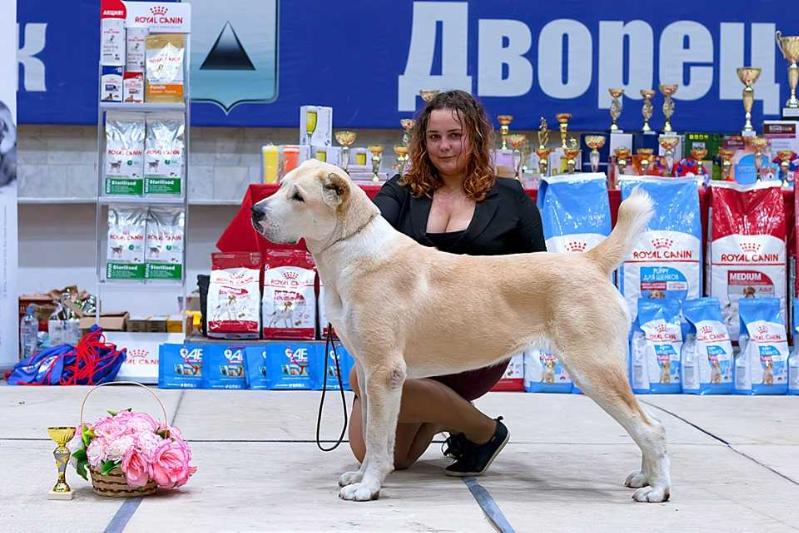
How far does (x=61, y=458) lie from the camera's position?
A: 3.01 meters

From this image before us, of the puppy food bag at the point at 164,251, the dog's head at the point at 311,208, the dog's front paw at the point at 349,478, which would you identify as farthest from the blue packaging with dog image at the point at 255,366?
the dog's head at the point at 311,208

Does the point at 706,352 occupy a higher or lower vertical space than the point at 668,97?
lower

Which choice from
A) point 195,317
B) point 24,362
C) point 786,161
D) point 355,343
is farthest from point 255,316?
point 786,161

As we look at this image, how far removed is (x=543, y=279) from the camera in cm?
310

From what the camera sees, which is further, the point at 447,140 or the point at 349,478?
the point at 447,140

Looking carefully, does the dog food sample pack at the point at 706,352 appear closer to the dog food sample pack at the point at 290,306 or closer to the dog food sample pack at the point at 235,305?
the dog food sample pack at the point at 290,306

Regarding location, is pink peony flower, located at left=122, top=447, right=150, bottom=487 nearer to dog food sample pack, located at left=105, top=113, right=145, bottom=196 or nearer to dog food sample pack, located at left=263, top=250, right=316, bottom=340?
dog food sample pack, located at left=263, top=250, right=316, bottom=340

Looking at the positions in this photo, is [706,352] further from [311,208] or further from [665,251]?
[311,208]

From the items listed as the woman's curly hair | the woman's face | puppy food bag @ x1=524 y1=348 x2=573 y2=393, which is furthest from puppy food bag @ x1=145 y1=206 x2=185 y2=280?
the woman's face

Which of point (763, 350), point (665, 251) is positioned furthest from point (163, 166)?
point (763, 350)

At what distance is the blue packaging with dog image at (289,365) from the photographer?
5367mm

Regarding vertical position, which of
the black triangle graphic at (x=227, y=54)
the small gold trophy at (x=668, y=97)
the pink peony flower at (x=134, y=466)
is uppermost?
the black triangle graphic at (x=227, y=54)

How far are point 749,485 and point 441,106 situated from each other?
1473mm

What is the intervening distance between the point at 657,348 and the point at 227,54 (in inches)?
136
